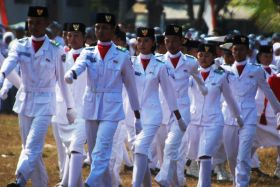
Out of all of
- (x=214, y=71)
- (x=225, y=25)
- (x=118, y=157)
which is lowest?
(x=225, y=25)

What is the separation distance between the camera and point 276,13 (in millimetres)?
20562

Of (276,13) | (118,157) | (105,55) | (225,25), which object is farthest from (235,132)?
(225,25)

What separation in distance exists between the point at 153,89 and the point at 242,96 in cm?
174

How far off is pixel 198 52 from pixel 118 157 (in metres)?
2.04

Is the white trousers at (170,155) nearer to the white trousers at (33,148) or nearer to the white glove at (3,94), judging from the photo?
the white trousers at (33,148)

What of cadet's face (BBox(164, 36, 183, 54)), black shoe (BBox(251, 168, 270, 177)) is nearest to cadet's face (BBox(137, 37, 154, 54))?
cadet's face (BBox(164, 36, 183, 54))

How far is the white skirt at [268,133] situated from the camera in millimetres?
18812

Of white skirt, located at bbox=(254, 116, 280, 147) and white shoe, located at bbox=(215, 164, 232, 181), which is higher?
white skirt, located at bbox=(254, 116, 280, 147)

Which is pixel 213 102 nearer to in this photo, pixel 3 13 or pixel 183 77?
pixel 183 77

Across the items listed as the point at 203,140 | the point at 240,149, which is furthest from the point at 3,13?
the point at 240,149

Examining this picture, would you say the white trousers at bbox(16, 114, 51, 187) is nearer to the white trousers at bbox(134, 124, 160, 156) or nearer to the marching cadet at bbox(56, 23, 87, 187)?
the marching cadet at bbox(56, 23, 87, 187)

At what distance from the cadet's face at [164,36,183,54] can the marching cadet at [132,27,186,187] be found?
0.45 meters

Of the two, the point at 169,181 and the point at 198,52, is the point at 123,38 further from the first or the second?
the point at 169,181

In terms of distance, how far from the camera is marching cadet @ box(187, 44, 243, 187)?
51.4ft
